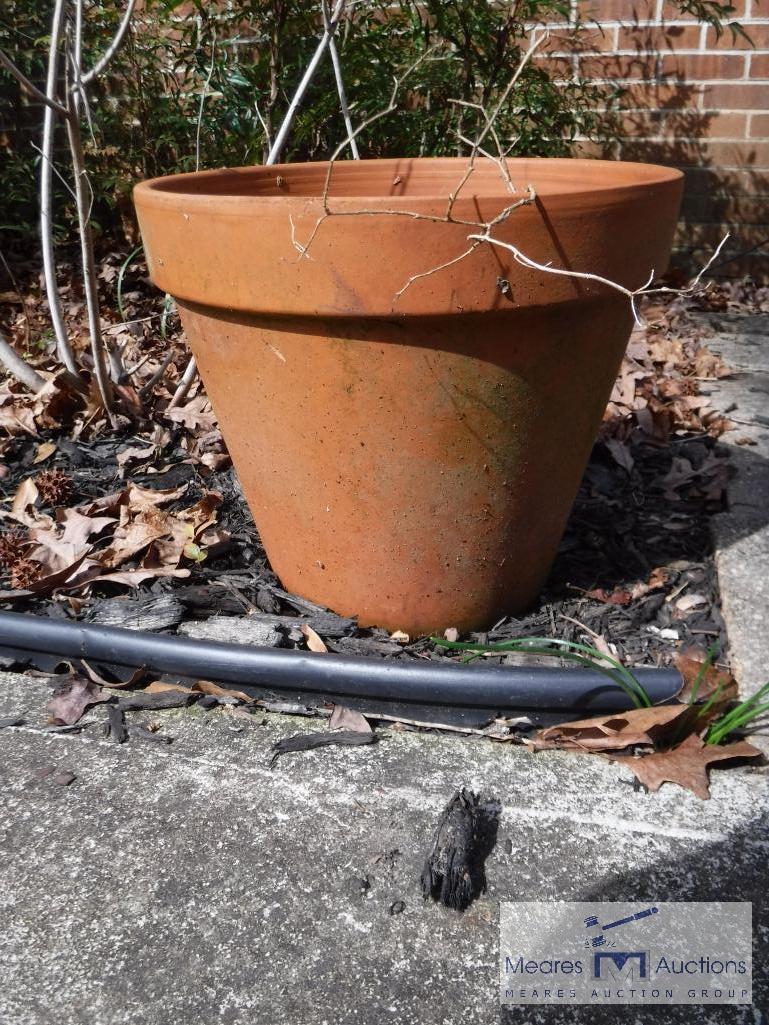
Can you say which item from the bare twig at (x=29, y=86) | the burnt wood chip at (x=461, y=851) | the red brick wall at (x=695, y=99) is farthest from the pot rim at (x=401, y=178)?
the red brick wall at (x=695, y=99)

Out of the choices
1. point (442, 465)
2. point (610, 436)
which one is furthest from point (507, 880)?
point (610, 436)

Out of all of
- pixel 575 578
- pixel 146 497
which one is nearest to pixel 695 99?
pixel 575 578

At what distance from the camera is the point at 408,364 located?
54.6 inches

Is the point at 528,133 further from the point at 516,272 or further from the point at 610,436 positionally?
the point at 516,272

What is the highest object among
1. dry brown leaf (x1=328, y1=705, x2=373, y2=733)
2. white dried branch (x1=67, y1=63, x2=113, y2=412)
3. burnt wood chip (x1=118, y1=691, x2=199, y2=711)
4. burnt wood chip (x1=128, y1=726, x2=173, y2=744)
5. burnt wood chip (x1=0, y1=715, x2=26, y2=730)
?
white dried branch (x1=67, y1=63, x2=113, y2=412)

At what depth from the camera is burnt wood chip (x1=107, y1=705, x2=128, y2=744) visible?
1.46m

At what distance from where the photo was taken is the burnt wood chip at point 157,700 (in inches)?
60.2

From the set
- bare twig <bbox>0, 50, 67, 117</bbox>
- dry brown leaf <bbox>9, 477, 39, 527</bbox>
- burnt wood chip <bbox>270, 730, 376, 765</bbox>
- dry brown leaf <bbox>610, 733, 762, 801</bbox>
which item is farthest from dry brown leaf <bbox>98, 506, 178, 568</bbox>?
dry brown leaf <bbox>610, 733, 762, 801</bbox>

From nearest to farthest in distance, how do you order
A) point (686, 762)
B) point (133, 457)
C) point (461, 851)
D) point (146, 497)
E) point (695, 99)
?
point (461, 851) → point (686, 762) → point (146, 497) → point (133, 457) → point (695, 99)

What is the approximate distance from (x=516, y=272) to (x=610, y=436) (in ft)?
4.22

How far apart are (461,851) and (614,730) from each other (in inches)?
14.9

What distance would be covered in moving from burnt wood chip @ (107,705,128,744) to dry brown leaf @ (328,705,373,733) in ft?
1.13

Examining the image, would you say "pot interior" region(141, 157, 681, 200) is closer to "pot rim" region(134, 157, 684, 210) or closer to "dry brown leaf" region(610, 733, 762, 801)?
"pot rim" region(134, 157, 684, 210)

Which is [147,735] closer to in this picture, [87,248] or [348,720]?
[348,720]
